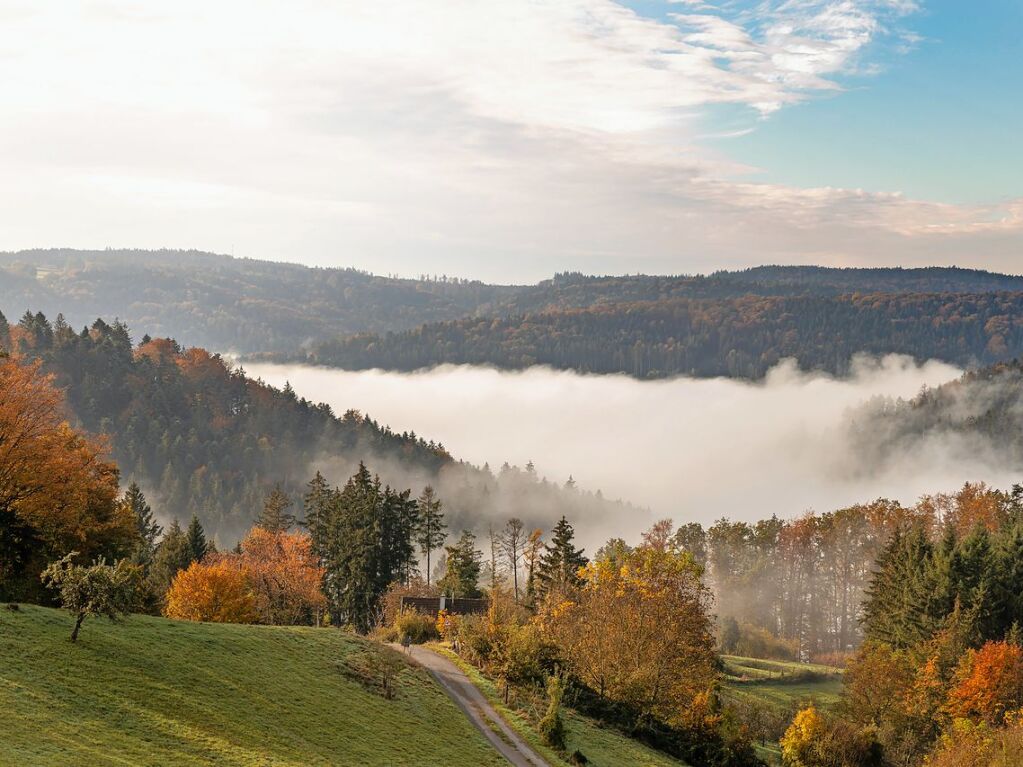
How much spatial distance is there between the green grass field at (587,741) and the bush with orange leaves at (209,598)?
19.2m

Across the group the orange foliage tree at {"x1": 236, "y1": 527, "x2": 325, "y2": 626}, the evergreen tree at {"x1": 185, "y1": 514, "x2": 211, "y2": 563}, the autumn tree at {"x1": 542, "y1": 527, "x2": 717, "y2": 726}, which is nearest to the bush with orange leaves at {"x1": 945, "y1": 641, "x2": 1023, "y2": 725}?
the autumn tree at {"x1": 542, "y1": 527, "x2": 717, "y2": 726}

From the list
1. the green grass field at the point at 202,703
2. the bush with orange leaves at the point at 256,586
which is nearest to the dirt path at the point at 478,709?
the green grass field at the point at 202,703

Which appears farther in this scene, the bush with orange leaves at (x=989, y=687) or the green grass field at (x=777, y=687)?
the green grass field at (x=777, y=687)

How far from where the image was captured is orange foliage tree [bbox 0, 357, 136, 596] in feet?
134

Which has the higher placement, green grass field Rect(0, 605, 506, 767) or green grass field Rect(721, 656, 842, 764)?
green grass field Rect(0, 605, 506, 767)

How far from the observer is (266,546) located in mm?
86625

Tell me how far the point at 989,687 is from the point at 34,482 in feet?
219

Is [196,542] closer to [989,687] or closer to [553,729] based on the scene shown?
[553,729]

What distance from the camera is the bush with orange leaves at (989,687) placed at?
2598 inches

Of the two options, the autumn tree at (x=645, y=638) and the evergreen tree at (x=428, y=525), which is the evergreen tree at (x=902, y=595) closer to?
the autumn tree at (x=645, y=638)

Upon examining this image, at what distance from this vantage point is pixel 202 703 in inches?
1219

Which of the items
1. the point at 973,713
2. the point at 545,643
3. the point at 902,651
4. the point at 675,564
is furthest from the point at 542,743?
the point at 902,651

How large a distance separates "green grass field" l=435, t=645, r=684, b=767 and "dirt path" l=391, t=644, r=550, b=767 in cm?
53

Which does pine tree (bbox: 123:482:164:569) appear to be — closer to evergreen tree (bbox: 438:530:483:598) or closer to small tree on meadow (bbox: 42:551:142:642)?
evergreen tree (bbox: 438:530:483:598)
